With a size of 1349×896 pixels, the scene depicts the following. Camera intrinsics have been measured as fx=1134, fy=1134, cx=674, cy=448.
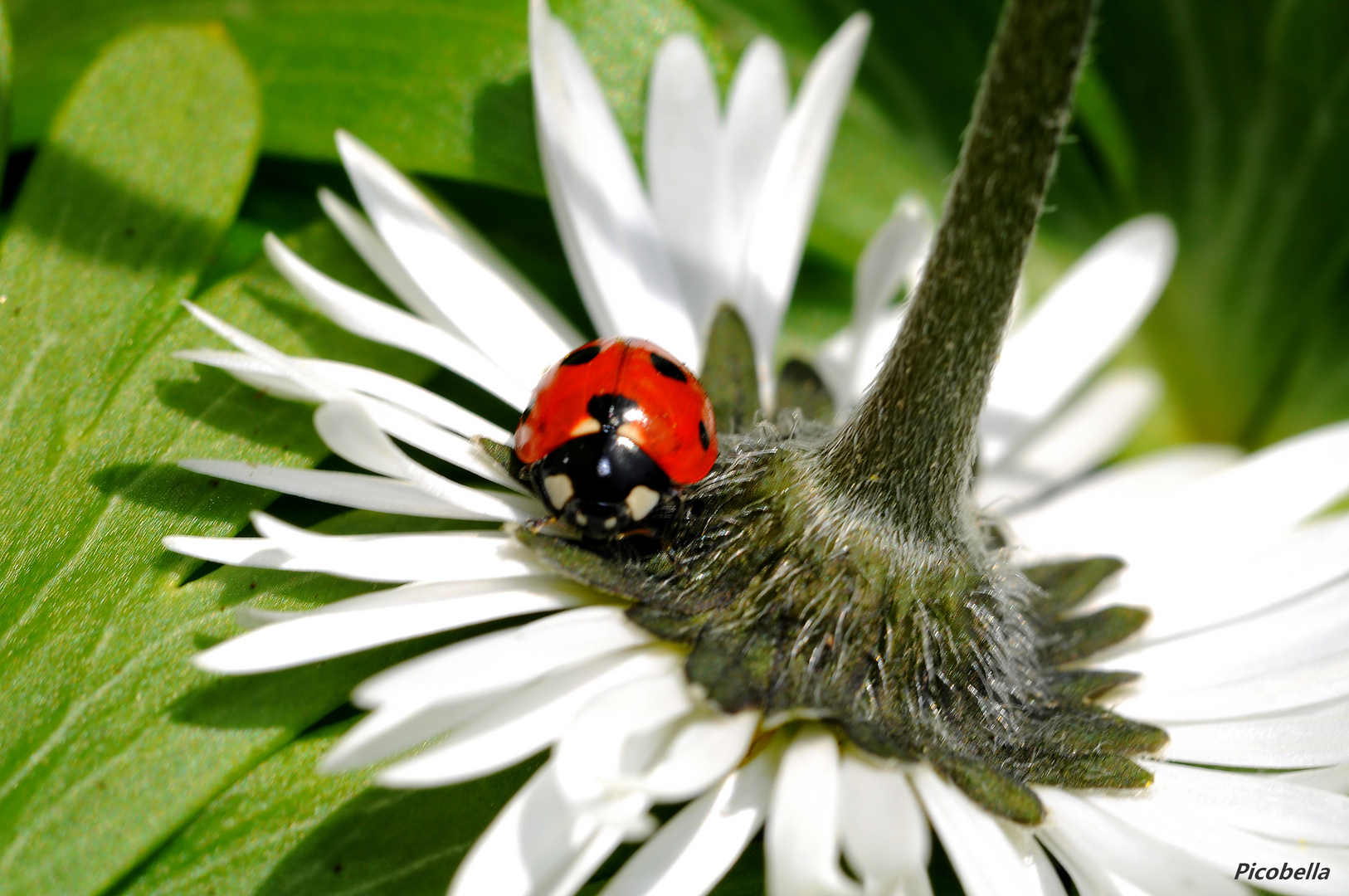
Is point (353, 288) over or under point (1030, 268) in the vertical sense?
under

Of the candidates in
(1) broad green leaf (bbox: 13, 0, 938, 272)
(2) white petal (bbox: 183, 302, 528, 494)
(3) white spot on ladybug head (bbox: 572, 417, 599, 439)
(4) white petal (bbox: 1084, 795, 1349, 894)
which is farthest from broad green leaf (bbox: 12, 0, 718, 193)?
(4) white petal (bbox: 1084, 795, 1349, 894)

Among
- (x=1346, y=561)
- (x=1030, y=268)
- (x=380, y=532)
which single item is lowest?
(x=380, y=532)

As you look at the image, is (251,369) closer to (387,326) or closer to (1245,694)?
(387,326)

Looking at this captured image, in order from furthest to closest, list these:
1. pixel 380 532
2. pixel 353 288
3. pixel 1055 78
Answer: pixel 353 288 < pixel 380 532 < pixel 1055 78

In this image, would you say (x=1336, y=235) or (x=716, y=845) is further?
(x=1336, y=235)

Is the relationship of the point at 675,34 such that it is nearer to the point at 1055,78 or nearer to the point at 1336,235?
the point at 1055,78

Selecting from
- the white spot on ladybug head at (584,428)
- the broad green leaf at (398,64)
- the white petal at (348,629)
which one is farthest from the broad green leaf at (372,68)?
the white petal at (348,629)

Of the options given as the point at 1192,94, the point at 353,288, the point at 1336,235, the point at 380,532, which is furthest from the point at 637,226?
the point at 1336,235
